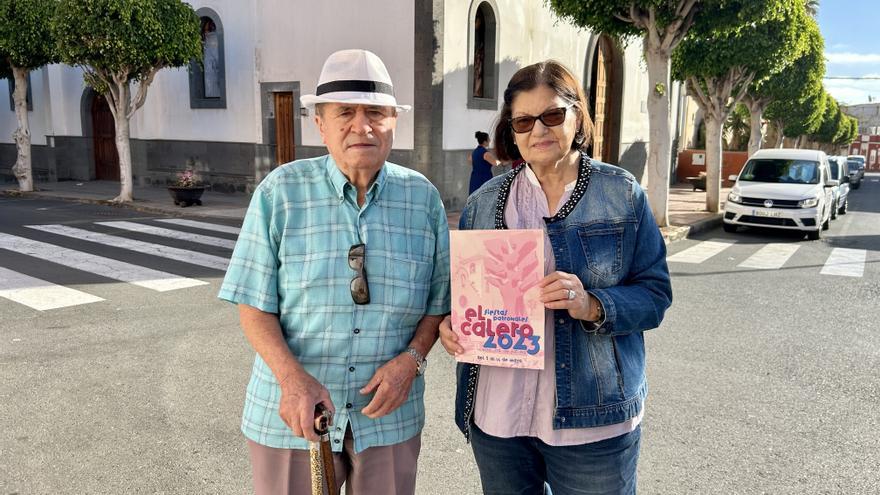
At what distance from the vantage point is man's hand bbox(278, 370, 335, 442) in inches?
69.9

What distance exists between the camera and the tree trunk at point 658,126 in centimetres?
1195

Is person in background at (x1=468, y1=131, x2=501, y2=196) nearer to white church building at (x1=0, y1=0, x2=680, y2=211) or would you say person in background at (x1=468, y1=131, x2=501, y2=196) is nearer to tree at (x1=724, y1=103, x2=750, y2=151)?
white church building at (x1=0, y1=0, x2=680, y2=211)

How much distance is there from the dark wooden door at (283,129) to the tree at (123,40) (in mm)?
2295

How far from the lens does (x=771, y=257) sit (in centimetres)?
1012

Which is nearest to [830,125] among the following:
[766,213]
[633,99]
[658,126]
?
[633,99]

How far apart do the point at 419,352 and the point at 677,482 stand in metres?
2.08

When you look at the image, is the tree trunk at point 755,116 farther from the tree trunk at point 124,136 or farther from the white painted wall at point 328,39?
the tree trunk at point 124,136

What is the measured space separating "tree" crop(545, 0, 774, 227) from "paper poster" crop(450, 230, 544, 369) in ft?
33.2

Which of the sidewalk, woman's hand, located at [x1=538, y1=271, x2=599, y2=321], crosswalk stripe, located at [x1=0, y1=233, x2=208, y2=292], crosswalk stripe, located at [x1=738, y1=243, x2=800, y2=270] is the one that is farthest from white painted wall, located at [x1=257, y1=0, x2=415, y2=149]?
woman's hand, located at [x1=538, y1=271, x2=599, y2=321]

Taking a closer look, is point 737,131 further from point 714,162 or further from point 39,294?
point 39,294

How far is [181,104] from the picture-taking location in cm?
1869

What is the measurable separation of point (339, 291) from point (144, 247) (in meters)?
8.76

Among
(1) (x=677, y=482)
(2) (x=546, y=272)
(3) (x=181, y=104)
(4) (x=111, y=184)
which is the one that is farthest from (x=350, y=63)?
(4) (x=111, y=184)

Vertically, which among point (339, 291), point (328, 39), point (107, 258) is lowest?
point (107, 258)
